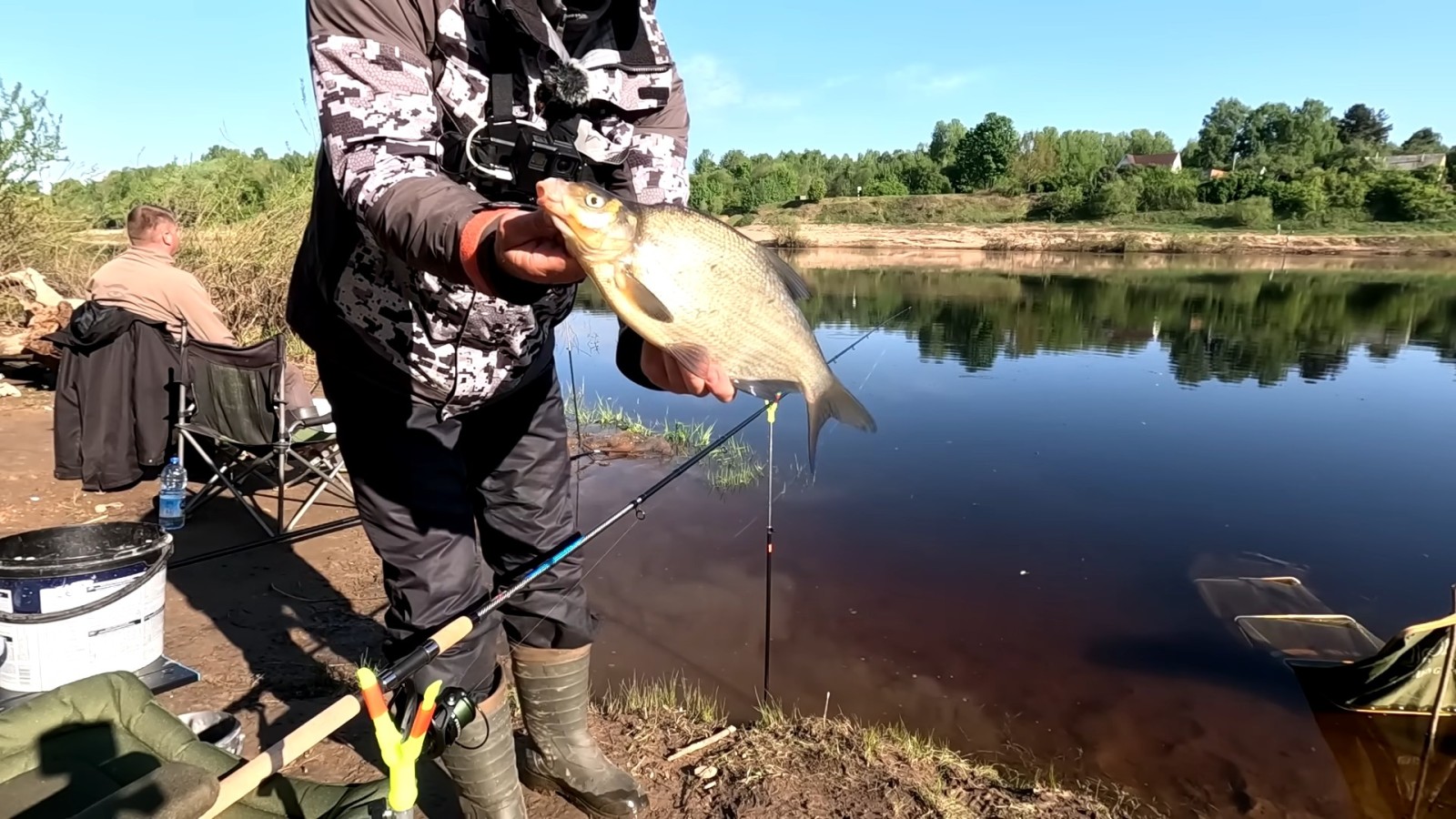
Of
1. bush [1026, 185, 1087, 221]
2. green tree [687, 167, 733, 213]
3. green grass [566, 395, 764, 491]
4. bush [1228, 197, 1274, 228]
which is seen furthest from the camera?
bush [1026, 185, 1087, 221]

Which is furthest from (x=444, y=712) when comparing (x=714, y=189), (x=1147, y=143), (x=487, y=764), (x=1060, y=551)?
(x=1147, y=143)

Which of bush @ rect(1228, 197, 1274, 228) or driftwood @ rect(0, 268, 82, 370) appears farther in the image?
bush @ rect(1228, 197, 1274, 228)

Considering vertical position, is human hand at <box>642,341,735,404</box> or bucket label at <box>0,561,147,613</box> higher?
human hand at <box>642,341,735,404</box>

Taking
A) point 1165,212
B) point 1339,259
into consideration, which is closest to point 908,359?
point 1339,259

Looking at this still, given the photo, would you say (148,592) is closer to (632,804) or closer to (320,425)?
(632,804)

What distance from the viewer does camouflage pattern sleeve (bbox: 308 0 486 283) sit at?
60.2 inches

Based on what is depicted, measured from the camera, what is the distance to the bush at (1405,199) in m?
47.3

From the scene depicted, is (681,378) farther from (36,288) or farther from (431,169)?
(36,288)

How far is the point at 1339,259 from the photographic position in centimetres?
4144

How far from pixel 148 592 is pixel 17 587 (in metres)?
0.37

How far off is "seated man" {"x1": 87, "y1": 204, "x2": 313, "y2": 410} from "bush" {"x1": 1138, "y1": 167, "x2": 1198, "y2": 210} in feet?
195

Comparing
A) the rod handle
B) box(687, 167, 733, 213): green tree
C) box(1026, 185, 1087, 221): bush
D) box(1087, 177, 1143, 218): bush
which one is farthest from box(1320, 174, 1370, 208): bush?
the rod handle

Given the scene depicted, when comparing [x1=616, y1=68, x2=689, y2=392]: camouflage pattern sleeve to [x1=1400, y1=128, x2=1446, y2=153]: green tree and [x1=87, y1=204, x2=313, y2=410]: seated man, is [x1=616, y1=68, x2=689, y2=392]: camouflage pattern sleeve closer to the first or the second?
[x1=87, y1=204, x2=313, y2=410]: seated man

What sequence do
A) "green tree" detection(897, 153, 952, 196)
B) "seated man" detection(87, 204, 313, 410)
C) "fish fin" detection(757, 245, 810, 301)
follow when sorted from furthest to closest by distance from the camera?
"green tree" detection(897, 153, 952, 196), "seated man" detection(87, 204, 313, 410), "fish fin" detection(757, 245, 810, 301)
